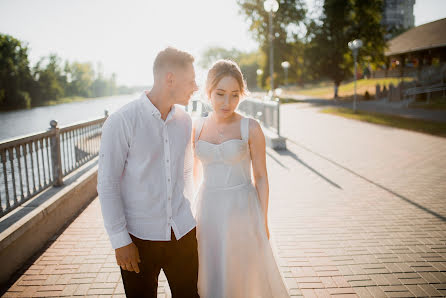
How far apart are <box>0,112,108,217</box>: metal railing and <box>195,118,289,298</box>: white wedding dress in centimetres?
285

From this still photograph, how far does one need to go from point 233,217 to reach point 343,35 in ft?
143

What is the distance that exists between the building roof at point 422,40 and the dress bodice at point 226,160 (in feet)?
110

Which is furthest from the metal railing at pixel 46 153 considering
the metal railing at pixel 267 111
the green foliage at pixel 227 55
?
the green foliage at pixel 227 55

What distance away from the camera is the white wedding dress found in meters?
2.71

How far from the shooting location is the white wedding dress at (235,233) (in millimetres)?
2705

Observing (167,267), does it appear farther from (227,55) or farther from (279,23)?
(227,55)

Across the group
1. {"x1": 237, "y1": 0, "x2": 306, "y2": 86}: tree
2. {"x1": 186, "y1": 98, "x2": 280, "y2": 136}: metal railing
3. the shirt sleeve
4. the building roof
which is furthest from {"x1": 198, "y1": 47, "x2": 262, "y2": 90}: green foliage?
the shirt sleeve

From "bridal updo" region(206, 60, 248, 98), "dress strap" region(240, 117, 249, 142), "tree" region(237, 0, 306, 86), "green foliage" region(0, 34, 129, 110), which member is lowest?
"dress strap" region(240, 117, 249, 142)

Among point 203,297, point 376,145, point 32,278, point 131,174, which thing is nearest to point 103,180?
point 131,174

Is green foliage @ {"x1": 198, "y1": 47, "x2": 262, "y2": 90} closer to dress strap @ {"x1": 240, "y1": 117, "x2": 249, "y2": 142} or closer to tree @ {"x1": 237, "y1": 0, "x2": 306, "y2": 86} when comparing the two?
tree @ {"x1": 237, "y1": 0, "x2": 306, "y2": 86}

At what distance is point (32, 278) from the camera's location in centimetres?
362

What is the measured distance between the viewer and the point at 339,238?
4586mm

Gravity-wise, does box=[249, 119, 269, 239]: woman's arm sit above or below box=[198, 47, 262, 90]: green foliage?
below

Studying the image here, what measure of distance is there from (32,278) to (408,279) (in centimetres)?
408
